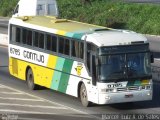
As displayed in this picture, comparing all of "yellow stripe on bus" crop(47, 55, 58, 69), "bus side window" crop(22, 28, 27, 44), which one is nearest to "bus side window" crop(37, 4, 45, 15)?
"bus side window" crop(22, 28, 27, 44)

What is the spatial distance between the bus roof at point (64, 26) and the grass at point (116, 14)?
76.1 ft

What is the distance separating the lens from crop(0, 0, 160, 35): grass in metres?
50.6

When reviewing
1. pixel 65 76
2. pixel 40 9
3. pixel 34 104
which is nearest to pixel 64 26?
pixel 65 76

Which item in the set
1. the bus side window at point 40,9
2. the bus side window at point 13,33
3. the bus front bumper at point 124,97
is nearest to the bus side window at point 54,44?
the bus side window at point 13,33

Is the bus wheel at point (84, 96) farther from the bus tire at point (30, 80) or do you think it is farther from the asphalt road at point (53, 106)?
the bus tire at point (30, 80)

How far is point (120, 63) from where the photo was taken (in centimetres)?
2122

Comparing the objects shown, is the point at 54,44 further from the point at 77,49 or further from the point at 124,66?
the point at 124,66

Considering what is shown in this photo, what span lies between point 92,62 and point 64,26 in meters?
3.58

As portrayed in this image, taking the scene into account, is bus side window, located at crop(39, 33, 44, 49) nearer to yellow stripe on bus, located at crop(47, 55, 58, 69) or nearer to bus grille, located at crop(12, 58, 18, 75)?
yellow stripe on bus, located at crop(47, 55, 58, 69)

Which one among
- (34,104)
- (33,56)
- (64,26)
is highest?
(64,26)

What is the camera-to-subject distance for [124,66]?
2119 cm

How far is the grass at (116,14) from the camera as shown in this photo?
5061 cm

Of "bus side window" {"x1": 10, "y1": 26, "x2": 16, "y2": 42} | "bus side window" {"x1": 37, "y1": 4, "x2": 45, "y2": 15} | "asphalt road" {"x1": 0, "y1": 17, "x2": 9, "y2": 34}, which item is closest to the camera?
"bus side window" {"x1": 10, "y1": 26, "x2": 16, "y2": 42}

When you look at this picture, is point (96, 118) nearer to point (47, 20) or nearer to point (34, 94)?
point (34, 94)
